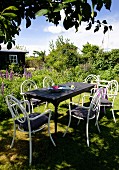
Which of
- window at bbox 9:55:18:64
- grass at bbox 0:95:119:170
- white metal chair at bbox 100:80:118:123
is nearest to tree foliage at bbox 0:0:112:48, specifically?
grass at bbox 0:95:119:170

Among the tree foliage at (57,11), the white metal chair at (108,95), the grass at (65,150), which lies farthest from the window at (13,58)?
the tree foliage at (57,11)

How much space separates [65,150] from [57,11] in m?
3.24

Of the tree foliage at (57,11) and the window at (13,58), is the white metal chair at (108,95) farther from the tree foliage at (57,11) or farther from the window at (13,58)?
the window at (13,58)

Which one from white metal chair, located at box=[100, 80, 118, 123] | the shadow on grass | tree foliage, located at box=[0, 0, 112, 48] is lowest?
the shadow on grass

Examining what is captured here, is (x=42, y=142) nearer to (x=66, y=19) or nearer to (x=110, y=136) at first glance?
(x=110, y=136)

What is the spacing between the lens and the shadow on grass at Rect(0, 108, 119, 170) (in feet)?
11.9

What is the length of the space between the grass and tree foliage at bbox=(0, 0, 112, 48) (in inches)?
96.4

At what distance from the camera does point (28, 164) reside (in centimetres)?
365

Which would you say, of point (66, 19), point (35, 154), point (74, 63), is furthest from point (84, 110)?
point (74, 63)

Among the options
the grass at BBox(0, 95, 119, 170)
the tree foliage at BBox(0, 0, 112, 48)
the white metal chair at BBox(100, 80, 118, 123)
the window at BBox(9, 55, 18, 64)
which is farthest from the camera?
the window at BBox(9, 55, 18, 64)

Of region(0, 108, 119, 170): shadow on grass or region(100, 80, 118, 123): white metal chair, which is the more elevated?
region(100, 80, 118, 123): white metal chair

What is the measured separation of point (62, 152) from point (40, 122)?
711mm

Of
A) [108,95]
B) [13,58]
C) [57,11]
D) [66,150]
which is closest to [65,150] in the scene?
[66,150]

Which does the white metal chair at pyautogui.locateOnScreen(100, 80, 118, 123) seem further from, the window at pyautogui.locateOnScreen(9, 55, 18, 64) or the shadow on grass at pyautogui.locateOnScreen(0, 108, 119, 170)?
the window at pyautogui.locateOnScreen(9, 55, 18, 64)
